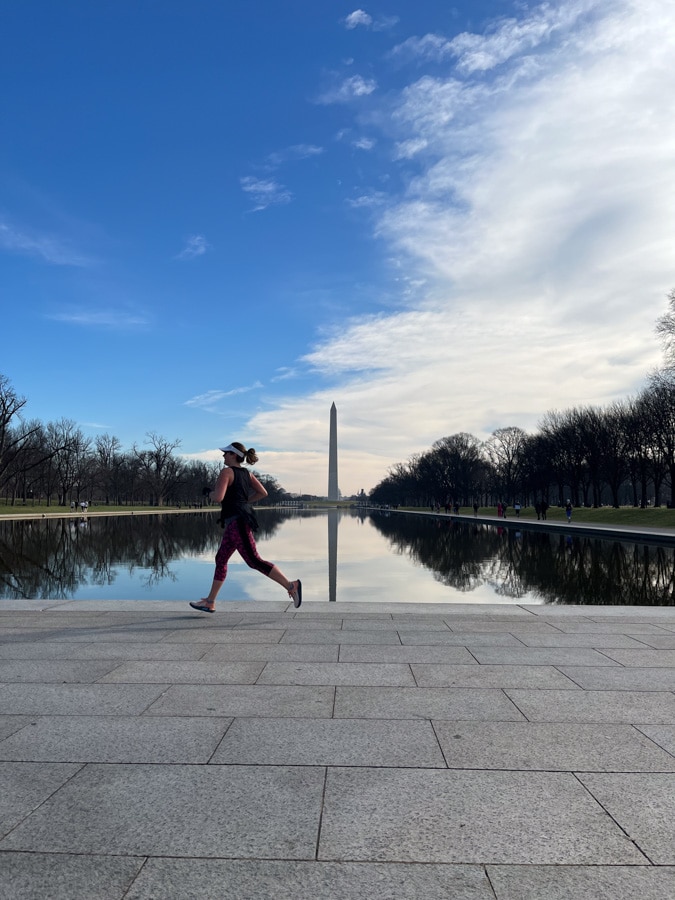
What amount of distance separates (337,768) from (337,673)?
1.82 metres

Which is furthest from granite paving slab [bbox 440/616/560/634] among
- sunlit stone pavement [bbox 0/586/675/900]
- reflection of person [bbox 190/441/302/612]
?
reflection of person [bbox 190/441/302/612]

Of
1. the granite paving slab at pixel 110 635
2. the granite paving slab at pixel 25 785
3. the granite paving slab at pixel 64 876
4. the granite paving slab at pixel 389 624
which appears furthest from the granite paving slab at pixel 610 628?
the granite paving slab at pixel 64 876

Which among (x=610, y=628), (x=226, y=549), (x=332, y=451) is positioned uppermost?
(x=332, y=451)

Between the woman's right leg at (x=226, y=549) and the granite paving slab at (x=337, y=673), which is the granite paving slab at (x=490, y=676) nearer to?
the granite paving slab at (x=337, y=673)

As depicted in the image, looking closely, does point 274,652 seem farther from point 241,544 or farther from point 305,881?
point 305,881

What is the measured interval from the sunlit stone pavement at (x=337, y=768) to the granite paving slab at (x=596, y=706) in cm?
2

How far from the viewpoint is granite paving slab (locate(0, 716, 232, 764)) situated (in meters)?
3.53

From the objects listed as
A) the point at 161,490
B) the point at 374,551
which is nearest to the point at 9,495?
the point at 161,490

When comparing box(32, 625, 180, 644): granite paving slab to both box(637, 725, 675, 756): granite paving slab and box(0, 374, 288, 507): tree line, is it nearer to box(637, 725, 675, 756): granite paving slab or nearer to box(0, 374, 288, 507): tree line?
box(637, 725, 675, 756): granite paving slab

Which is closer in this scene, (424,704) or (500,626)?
(424,704)

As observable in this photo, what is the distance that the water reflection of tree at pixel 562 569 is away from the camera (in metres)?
12.0

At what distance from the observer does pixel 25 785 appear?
318 cm

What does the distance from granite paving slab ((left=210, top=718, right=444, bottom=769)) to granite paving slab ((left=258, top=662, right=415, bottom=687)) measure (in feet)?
2.85

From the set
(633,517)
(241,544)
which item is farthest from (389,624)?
(633,517)
